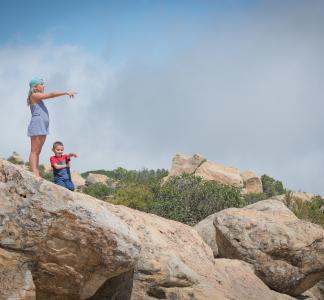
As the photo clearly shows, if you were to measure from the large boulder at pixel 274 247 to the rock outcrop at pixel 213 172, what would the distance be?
103ft

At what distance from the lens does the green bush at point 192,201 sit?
28156 mm

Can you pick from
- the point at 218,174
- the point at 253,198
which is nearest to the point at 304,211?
the point at 253,198

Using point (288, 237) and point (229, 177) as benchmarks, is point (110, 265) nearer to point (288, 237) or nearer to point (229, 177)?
point (288, 237)

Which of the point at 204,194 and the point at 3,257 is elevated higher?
the point at 204,194

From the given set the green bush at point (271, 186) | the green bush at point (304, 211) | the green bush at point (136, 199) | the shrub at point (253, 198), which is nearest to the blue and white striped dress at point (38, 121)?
the green bush at point (136, 199)

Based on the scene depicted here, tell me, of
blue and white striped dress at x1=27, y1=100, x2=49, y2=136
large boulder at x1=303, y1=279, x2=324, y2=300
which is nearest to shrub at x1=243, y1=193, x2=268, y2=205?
large boulder at x1=303, y1=279, x2=324, y2=300

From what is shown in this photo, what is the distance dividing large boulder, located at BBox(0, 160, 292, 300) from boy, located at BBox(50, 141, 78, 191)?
2.30m

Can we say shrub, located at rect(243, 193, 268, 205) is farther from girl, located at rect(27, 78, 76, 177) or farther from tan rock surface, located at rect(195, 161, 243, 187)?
girl, located at rect(27, 78, 76, 177)

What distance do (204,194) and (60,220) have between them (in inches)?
869

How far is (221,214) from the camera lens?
44.3 feet

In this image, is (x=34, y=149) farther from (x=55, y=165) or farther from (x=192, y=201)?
(x=192, y=201)

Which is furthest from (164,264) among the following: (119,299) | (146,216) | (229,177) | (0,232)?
(229,177)

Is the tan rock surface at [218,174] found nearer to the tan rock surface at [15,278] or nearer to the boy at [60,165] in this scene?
the boy at [60,165]

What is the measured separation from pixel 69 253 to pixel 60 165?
3151mm
